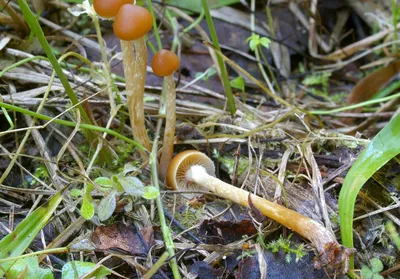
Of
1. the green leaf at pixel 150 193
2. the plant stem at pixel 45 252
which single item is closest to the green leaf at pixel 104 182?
the green leaf at pixel 150 193

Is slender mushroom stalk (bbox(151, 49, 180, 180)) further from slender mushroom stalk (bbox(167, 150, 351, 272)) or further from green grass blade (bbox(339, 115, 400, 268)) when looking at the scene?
green grass blade (bbox(339, 115, 400, 268))

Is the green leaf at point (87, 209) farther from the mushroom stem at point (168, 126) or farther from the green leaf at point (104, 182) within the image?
the mushroom stem at point (168, 126)

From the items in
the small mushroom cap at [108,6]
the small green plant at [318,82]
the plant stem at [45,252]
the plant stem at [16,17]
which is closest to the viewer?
the plant stem at [45,252]

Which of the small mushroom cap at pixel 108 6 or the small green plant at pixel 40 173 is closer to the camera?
the small mushroom cap at pixel 108 6

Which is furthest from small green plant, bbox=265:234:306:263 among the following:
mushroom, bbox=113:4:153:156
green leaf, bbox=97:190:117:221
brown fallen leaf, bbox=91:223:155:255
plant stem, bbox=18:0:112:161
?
plant stem, bbox=18:0:112:161

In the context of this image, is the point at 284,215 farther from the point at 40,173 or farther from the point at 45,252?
the point at 40,173

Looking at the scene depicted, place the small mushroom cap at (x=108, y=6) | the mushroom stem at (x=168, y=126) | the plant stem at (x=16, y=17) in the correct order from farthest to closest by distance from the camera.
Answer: the plant stem at (x=16, y=17), the mushroom stem at (x=168, y=126), the small mushroom cap at (x=108, y=6)

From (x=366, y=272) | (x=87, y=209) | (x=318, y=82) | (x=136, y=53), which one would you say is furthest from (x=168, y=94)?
(x=318, y=82)
